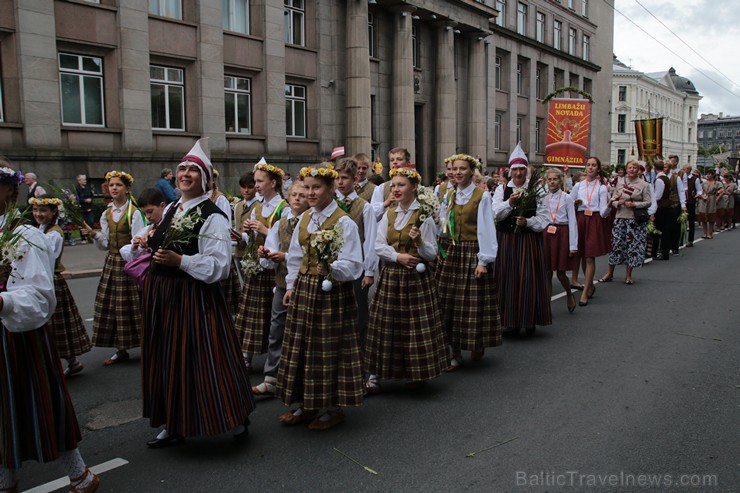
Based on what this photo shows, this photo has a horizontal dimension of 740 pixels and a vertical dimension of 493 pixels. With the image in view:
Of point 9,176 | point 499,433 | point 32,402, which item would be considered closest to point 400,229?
point 499,433

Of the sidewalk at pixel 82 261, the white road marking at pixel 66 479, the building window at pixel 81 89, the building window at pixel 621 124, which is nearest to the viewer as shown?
the white road marking at pixel 66 479

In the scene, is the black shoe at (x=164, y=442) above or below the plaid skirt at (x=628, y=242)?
below

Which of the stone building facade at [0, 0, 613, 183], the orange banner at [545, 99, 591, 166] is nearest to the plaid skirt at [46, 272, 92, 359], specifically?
the stone building facade at [0, 0, 613, 183]

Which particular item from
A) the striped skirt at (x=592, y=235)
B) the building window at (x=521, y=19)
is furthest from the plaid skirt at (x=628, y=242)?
the building window at (x=521, y=19)

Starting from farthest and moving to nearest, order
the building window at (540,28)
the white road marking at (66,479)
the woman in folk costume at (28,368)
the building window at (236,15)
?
the building window at (540,28), the building window at (236,15), the white road marking at (66,479), the woman in folk costume at (28,368)

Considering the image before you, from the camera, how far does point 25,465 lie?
4379mm

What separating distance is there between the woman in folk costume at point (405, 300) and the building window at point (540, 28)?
136 ft

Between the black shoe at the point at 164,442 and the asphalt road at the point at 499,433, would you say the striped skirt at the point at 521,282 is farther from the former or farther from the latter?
the black shoe at the point at 164,442

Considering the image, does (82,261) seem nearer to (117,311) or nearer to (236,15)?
(117,311)

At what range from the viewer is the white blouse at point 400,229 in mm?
5660

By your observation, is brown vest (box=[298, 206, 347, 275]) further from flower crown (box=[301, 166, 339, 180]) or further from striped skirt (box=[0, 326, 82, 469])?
striped skirt (box=[0, 326, 82, 469])

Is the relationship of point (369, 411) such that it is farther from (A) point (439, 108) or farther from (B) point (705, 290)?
(A) point (439, 108)

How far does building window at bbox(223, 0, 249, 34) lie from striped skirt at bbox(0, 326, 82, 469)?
20.0 m

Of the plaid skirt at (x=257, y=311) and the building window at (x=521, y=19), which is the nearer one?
the plaid skirt at (x=257, y=311)
